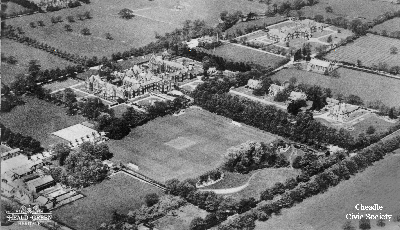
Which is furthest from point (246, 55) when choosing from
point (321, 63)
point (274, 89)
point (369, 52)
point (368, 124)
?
point (368, 124)

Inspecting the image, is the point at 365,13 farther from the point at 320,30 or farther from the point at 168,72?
the point at 168,72

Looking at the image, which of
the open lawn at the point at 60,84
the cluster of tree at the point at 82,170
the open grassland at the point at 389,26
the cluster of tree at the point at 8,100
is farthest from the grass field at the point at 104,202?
the open grassland at the point at 389,26

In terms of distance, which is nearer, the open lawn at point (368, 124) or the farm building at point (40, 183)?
the farm building at point (40, 183)

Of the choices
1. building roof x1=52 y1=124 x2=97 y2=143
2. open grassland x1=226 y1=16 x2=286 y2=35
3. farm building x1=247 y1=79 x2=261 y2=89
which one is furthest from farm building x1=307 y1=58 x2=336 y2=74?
building roof x1=52 y1=124 x2=97 y2=143

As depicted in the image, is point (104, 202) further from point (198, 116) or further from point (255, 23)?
point (255, 23)

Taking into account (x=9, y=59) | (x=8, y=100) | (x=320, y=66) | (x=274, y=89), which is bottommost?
(x=320, y=66)

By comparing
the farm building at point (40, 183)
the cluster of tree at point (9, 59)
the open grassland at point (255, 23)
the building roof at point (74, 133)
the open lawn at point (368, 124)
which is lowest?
the open grassland at point (255, 23)

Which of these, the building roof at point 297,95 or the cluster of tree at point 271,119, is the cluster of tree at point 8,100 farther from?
the building roof at point 297,95
